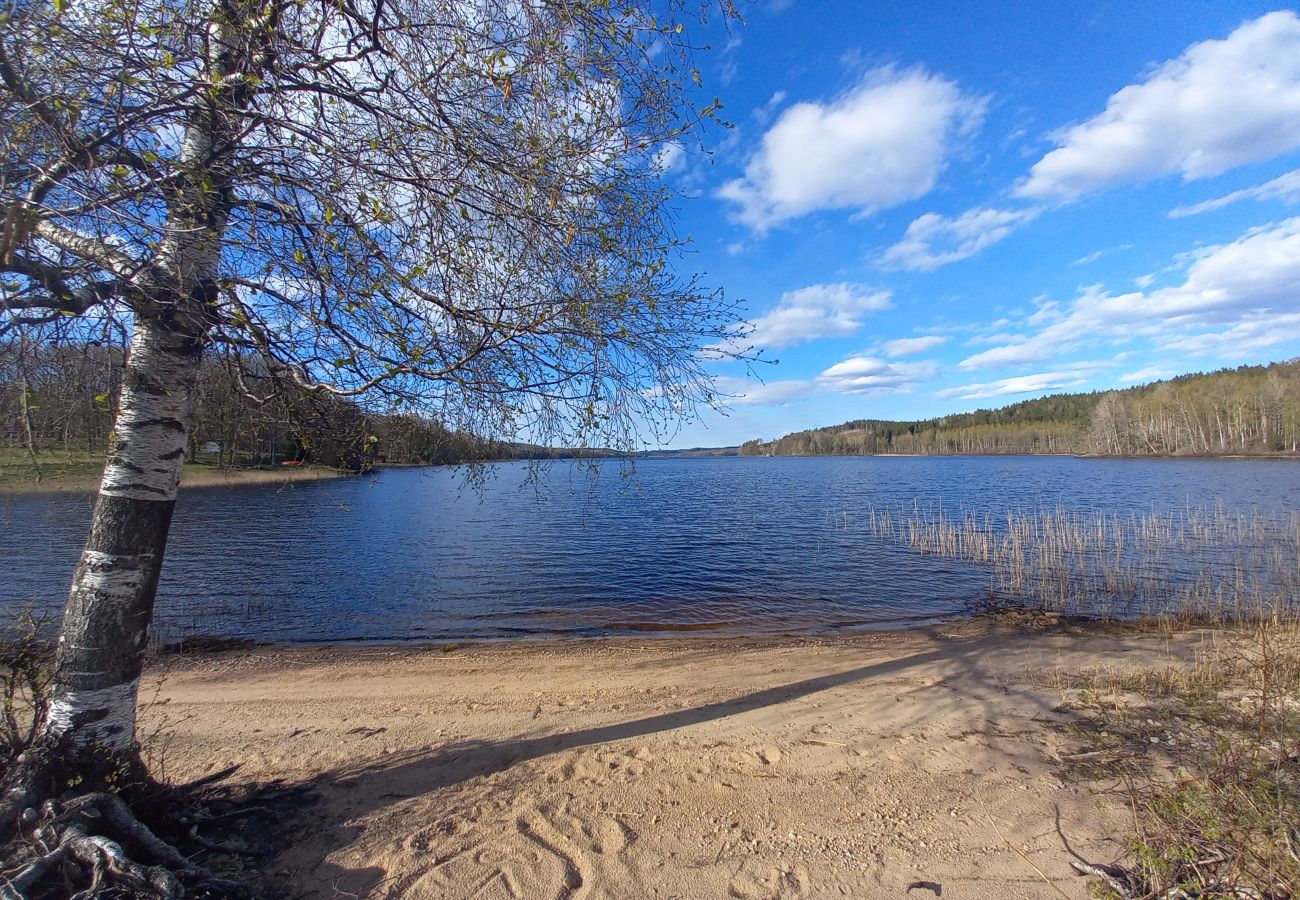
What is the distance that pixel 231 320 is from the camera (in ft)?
9.85

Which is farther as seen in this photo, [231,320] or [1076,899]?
[1076,899]

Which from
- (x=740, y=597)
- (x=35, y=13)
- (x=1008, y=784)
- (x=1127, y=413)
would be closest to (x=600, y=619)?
(x=740, y=597)

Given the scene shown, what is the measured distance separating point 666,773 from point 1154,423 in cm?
13336

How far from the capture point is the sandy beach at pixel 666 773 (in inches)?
144

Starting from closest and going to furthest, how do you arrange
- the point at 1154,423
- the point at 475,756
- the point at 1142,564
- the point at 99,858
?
the point at 99,858 → the point at 475,756 → the point at 1142,564 → the point at 1154,423

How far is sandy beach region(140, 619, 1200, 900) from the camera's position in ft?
12.0

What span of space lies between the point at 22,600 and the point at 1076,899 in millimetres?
20961

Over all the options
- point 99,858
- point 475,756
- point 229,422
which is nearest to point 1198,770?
point 475,756

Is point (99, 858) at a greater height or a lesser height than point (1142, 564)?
greater

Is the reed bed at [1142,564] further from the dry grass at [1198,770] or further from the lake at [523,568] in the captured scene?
the dry grass at [1198,770]

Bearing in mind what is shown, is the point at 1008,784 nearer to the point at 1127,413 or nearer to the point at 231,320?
the point at 231,320

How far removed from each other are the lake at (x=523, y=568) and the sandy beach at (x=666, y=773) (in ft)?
8.05

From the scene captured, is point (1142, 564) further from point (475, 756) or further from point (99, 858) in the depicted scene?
point (99, 858)

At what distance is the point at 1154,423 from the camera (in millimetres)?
102125
